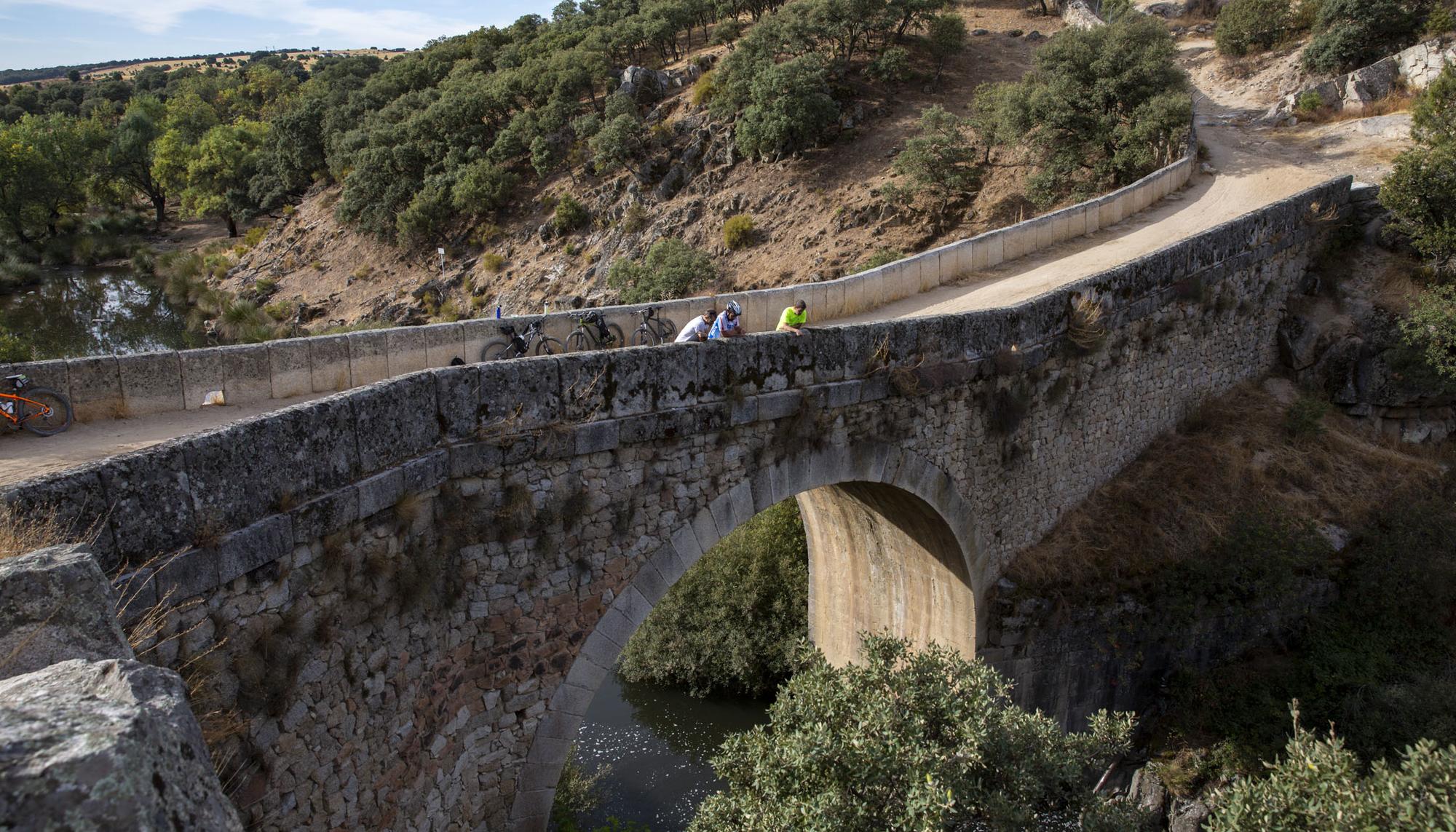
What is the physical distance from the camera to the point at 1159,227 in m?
17.8

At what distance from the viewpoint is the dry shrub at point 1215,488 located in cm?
1252

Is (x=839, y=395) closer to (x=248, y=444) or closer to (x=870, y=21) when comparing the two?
(x=248, y=444)

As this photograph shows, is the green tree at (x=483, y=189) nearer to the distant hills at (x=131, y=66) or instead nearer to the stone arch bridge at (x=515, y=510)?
the stone arch bridge at (x=515, y=510)

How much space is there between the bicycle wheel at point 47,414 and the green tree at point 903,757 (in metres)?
6.27

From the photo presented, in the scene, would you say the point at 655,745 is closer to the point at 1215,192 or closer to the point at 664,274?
the point at 664,274

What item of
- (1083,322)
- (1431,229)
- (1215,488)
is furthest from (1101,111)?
(1083,322)

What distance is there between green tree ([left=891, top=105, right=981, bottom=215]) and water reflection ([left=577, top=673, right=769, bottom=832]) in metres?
14.8

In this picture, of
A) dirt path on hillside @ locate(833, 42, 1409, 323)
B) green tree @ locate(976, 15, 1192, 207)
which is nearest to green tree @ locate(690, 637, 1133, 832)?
dirt path on hillside @ locate(833, 42, 1409, 323)

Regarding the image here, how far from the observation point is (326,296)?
37938mm

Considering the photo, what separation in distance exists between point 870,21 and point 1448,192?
66.7ft

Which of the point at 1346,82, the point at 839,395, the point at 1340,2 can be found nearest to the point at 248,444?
the point at 839,395

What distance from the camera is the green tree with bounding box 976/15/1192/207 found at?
20.4m

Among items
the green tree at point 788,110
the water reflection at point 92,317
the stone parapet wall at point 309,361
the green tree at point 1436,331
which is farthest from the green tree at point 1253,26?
the water reflection at point 92,317

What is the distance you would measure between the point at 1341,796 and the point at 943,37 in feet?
98.1
